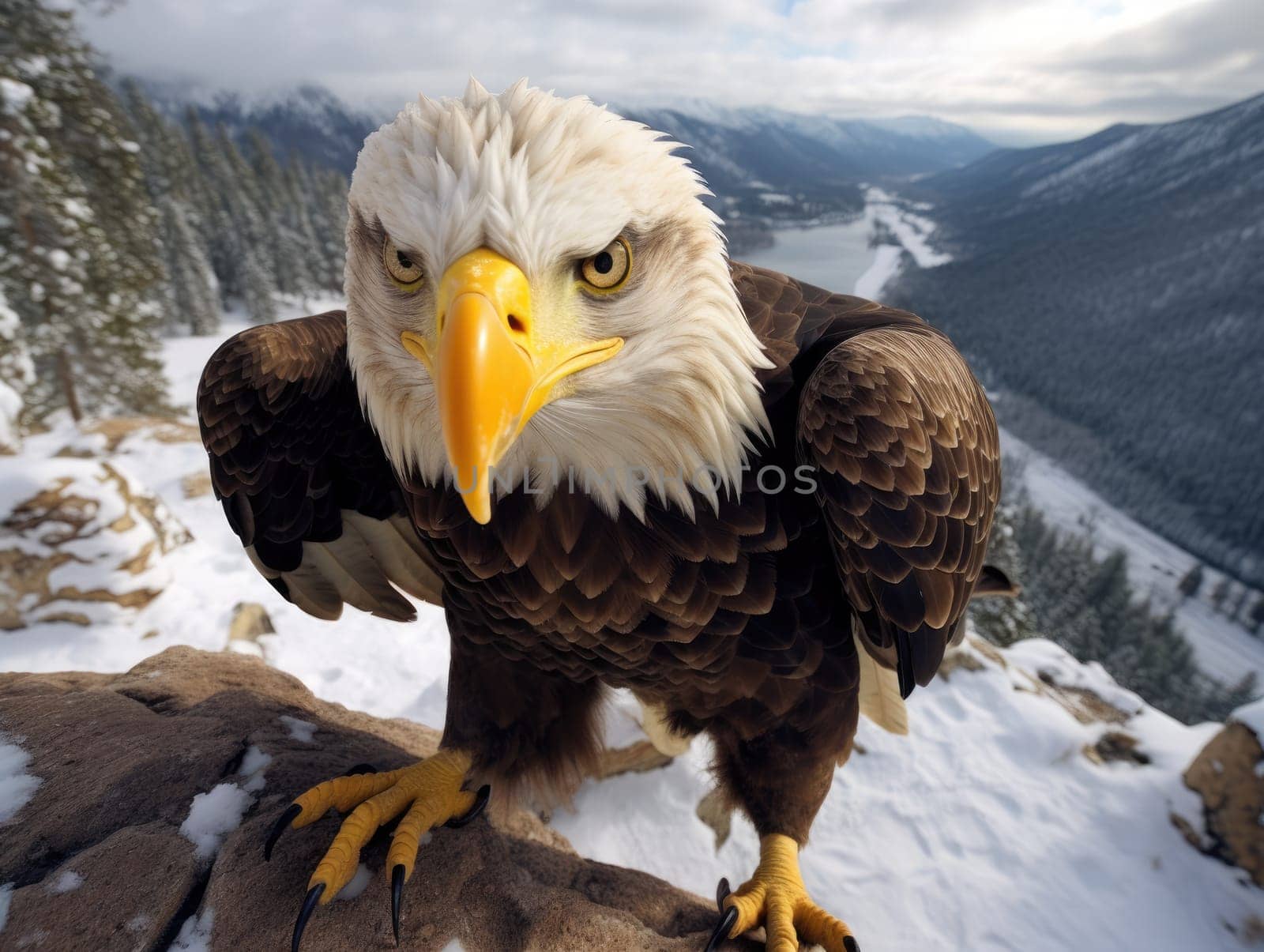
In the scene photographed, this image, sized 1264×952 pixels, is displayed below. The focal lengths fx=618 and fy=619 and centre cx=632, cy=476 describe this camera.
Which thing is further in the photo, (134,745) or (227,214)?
(227,214)

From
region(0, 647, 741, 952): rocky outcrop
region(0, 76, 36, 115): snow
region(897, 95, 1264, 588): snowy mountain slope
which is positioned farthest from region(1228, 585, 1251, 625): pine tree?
region(0, 76, 36, 115): snow

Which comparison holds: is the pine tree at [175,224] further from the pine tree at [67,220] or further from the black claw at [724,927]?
the black claw at [724,927]

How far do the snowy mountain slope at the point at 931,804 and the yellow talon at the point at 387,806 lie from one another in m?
2.37

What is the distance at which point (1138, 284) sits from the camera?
4611 inches

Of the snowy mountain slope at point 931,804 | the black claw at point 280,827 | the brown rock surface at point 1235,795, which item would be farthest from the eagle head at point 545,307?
the brown rock surface at point 1235,795

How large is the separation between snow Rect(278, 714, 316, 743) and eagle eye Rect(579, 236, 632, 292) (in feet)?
8.59

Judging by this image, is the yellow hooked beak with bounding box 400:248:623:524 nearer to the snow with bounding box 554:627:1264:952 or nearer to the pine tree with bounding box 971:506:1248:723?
the snow with bounding box 554:627:1264:952

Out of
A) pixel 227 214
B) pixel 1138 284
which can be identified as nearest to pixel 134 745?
pixel 227 214

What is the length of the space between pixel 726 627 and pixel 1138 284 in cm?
15408

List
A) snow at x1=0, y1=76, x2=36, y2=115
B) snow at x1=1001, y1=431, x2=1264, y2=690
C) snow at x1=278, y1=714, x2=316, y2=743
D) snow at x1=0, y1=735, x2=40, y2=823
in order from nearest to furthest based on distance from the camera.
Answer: snow at x1=0, y1=735, x2=40, y2=823, snow at x1=278, y1=714, x2=316, y2=743, snow at x1=0, y1=76, x2=36, y2=115, snow at x1=1001, y1=431, x2=1264, y2=690

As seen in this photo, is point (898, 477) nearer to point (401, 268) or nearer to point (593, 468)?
point (593, 468)

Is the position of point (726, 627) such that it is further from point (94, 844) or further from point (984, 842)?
point (984, 842)

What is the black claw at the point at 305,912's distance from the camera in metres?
1.91

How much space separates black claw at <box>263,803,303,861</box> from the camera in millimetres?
2152
